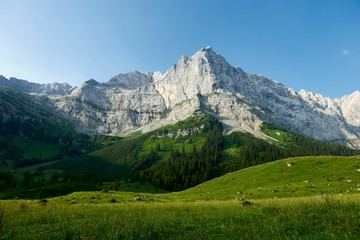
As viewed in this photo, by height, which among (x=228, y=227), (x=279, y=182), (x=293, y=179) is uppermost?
(x=228, y=227)

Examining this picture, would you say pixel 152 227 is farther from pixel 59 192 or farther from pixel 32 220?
pixel 59 192

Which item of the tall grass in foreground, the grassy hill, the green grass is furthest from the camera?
the green grass

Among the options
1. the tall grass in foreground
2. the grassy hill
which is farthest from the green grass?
the tall grass in foreground

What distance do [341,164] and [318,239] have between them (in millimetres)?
57344

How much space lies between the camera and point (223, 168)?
142 meters

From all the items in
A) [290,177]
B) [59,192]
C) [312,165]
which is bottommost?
[59,192]

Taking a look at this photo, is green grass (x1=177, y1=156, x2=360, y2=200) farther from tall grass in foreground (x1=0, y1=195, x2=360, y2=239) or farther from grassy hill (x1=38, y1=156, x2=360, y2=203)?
tall grass in foreground (x1=0, y1=195, x2=360, y2=239)

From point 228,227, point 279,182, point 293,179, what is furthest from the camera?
point 279,182

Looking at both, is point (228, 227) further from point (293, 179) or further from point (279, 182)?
point (293, 179)

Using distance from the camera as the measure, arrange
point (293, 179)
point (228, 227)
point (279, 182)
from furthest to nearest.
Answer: point (279, 182) → point (293, 179) → point (228, 227)

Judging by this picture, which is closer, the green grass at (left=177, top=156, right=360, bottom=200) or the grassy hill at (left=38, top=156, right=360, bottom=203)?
the grassy hill at (left=38, top=156, right=360, bottom=203)

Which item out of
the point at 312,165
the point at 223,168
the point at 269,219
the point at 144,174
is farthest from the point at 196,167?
the point at 269,219

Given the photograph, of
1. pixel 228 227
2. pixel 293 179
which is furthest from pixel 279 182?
pixel 228 227

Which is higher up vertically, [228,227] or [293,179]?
[228,227]
